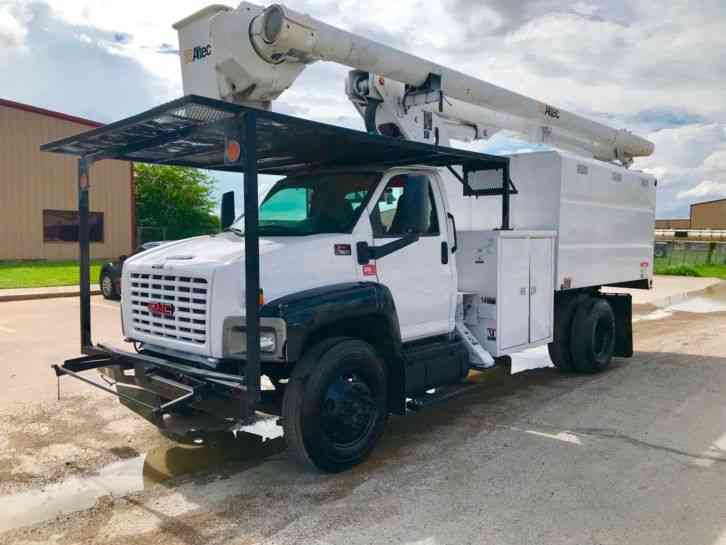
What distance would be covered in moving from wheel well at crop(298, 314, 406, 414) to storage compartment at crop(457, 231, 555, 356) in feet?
5.33

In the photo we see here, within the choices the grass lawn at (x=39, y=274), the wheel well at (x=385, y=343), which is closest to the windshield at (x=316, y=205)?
the wheel well at (x=385, y=343)

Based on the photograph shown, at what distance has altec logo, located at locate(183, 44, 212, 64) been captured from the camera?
17.4 feet

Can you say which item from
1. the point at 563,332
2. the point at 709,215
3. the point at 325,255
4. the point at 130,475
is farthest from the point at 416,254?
the point at 709,215

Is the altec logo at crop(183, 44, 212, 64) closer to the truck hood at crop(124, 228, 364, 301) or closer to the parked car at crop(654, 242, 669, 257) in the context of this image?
the truck hood at crop(124, 228, 364, 301)

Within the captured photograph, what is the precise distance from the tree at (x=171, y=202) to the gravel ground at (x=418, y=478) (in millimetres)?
25903

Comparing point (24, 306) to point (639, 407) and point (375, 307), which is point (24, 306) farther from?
point (639, 407)

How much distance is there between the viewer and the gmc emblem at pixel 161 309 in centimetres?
484

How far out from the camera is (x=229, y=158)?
14.0ft

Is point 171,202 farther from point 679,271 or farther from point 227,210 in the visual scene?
point 227,210

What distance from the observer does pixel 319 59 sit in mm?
5477

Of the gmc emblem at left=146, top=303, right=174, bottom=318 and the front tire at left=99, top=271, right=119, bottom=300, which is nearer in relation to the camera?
the gmc emblem at left=146, top=303, right=174, bottom=318

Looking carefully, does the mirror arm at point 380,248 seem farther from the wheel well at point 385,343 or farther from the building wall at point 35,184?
the building wall at point 35,184

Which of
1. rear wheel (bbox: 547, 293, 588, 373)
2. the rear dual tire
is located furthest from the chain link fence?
rear wheel (bbox: 547, 293, 588, 373)

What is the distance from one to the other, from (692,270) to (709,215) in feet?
101
